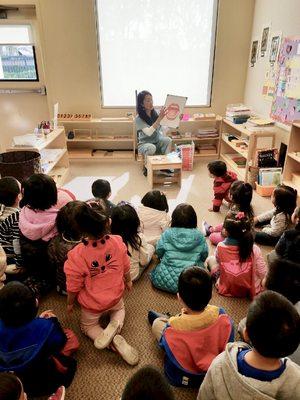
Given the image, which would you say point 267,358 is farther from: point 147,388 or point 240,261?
point 240,261

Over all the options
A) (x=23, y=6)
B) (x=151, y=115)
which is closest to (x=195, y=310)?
(x=151, y=115)

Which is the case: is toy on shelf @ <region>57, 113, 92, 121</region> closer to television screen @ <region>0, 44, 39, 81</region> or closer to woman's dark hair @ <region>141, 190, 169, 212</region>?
television screen @ <region>0, 44, 39, 81</region>

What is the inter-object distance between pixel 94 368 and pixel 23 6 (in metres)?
4.64

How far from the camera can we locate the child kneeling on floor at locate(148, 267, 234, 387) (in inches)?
49.3

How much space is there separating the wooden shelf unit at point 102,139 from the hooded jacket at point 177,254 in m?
2.94

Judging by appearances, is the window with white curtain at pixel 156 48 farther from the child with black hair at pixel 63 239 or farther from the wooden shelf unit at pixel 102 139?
the child with black hair at pixel 63 239

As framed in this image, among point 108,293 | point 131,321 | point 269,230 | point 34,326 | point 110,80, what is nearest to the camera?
point 34,326

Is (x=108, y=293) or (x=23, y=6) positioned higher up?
(x=23, y=6)

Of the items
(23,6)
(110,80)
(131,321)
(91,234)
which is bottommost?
(131,321)

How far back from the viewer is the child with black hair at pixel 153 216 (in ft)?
7.43

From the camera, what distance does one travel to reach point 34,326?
4.06ft

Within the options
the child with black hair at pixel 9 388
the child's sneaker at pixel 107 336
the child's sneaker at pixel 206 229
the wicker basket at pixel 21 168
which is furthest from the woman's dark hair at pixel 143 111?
the child with black hair at pixel 9 388

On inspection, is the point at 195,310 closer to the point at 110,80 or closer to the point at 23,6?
the point at 110,80

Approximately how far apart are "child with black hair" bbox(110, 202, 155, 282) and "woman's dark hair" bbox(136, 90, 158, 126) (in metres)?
2.41
